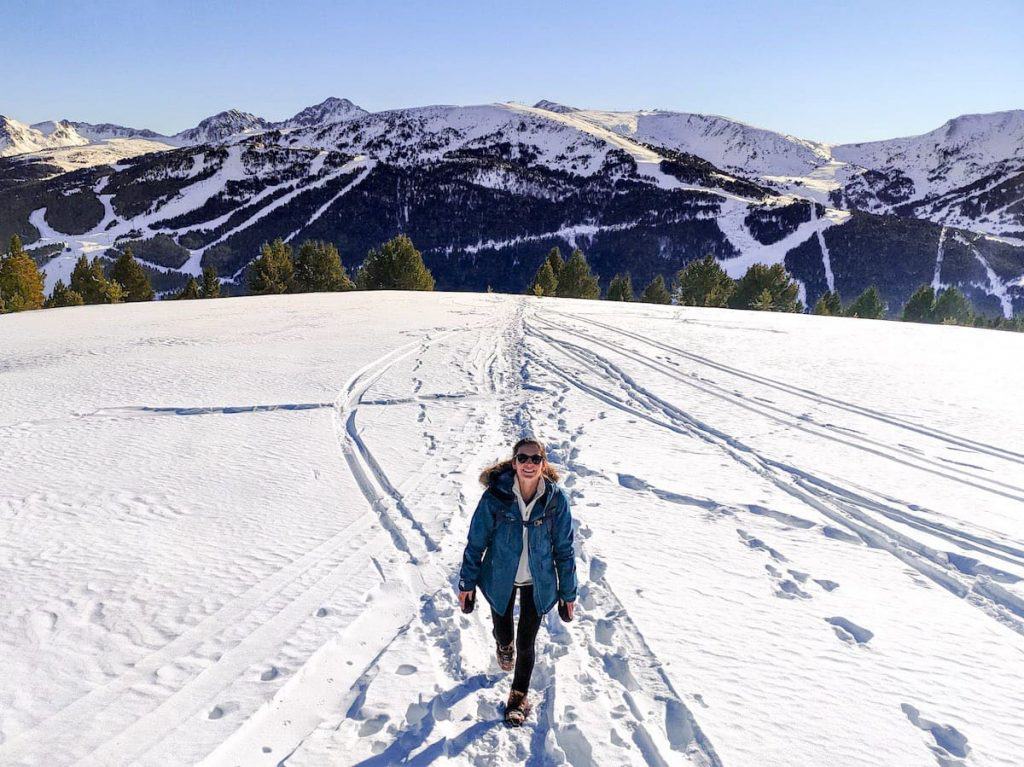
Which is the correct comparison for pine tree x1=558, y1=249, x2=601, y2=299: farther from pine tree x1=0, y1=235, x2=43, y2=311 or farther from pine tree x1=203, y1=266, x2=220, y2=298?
pine tree x1=0, y1=235, x2=43, y2=311

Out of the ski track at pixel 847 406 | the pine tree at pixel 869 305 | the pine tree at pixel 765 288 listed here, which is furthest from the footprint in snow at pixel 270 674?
the pine tree at pixel 869 305

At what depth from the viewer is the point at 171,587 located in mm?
4797

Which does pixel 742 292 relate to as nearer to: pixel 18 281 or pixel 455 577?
pixel 455 577

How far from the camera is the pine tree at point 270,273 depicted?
161 ft

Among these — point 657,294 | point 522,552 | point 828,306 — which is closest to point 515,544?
point 522,552

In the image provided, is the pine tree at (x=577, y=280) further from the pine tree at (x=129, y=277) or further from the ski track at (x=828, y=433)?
the ski track at (x=828, y=433)

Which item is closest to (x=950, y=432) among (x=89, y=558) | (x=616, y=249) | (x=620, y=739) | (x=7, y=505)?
(x=620, y=739)

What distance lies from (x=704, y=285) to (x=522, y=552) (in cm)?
5697

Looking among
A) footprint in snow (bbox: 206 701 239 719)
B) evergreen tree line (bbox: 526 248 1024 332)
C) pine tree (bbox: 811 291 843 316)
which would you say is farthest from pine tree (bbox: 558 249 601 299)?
footprint in snow (bbox: 206 701 239 719)

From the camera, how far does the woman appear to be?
3.47 meters

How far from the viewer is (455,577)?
5.13 meters

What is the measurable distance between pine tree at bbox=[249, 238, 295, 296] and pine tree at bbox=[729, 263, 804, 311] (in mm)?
44879

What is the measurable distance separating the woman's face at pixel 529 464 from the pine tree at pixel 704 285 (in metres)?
55.2

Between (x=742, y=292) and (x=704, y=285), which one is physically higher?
(x=704, y=285)
